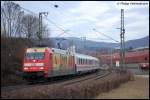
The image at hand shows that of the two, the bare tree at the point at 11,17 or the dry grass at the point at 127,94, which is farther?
the bare tree at the point at 11,17

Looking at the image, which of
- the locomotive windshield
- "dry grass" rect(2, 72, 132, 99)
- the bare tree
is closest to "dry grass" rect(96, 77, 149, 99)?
"dry grass" rect(2, 72, 132, 99)

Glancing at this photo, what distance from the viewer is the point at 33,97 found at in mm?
14383

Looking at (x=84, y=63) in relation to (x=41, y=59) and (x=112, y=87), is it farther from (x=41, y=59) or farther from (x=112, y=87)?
(x=112, y=87)

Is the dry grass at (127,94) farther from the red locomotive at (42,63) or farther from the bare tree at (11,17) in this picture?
the bare tree at (11,17)

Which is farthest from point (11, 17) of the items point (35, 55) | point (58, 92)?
point (58, 92)

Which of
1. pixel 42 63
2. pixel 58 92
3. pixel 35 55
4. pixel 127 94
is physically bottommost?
pixel 127 94

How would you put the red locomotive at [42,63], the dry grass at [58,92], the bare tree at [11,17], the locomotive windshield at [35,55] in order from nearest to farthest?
the dry grass at [58,92] < the red locomotive at [42,63] < the locomotive windshield at [35,55] < the bare tree at [11,17]

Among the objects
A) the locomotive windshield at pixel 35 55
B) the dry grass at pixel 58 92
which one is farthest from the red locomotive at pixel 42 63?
the dry grass at pixel 58 92

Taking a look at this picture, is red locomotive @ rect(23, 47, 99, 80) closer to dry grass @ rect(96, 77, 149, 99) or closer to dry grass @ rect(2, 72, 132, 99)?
dry grass @ rect(96, 77, 149, 99)

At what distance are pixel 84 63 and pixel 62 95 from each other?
41.3 meters

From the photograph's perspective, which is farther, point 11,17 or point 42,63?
point 11,17

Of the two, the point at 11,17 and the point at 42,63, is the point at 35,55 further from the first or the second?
the point at 11,17

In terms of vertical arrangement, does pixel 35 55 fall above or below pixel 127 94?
above

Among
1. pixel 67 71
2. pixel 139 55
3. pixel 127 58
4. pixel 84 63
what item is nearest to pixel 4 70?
pixel 67 71
